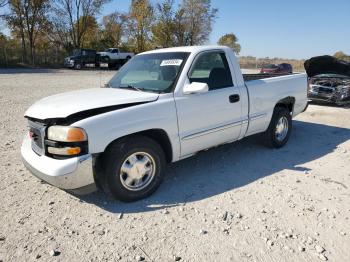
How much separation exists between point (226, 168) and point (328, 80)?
23.3ft

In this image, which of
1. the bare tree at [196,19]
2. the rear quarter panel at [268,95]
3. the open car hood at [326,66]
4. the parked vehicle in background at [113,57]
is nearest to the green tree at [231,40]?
the bare tree at [196,19]

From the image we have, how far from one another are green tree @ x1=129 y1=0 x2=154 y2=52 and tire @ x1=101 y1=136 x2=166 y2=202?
47.3 m

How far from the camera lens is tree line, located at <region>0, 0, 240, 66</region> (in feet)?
127

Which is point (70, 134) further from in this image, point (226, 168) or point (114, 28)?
point (114, 28)

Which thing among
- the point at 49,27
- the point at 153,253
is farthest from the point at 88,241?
the point at 49,27

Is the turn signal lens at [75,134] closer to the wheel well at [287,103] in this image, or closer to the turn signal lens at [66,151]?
the turn signal lens at [66,151]

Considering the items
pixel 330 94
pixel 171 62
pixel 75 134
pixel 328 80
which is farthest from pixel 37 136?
pixel 328 80

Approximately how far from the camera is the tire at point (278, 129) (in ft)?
19.4

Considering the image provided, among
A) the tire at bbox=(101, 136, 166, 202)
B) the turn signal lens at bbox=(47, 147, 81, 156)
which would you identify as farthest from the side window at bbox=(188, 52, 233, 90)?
the turn signal lens at bbox=(47, 147, 81, 156)

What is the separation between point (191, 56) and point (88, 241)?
105 inches

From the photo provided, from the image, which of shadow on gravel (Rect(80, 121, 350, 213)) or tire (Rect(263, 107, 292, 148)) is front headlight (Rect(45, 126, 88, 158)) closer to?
shadow on gravel (Rect(80, 121, 350, 213))

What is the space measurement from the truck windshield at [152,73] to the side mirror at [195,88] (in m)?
0.20

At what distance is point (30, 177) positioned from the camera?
15.4 ft

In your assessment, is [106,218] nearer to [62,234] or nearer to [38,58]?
[62,234]
